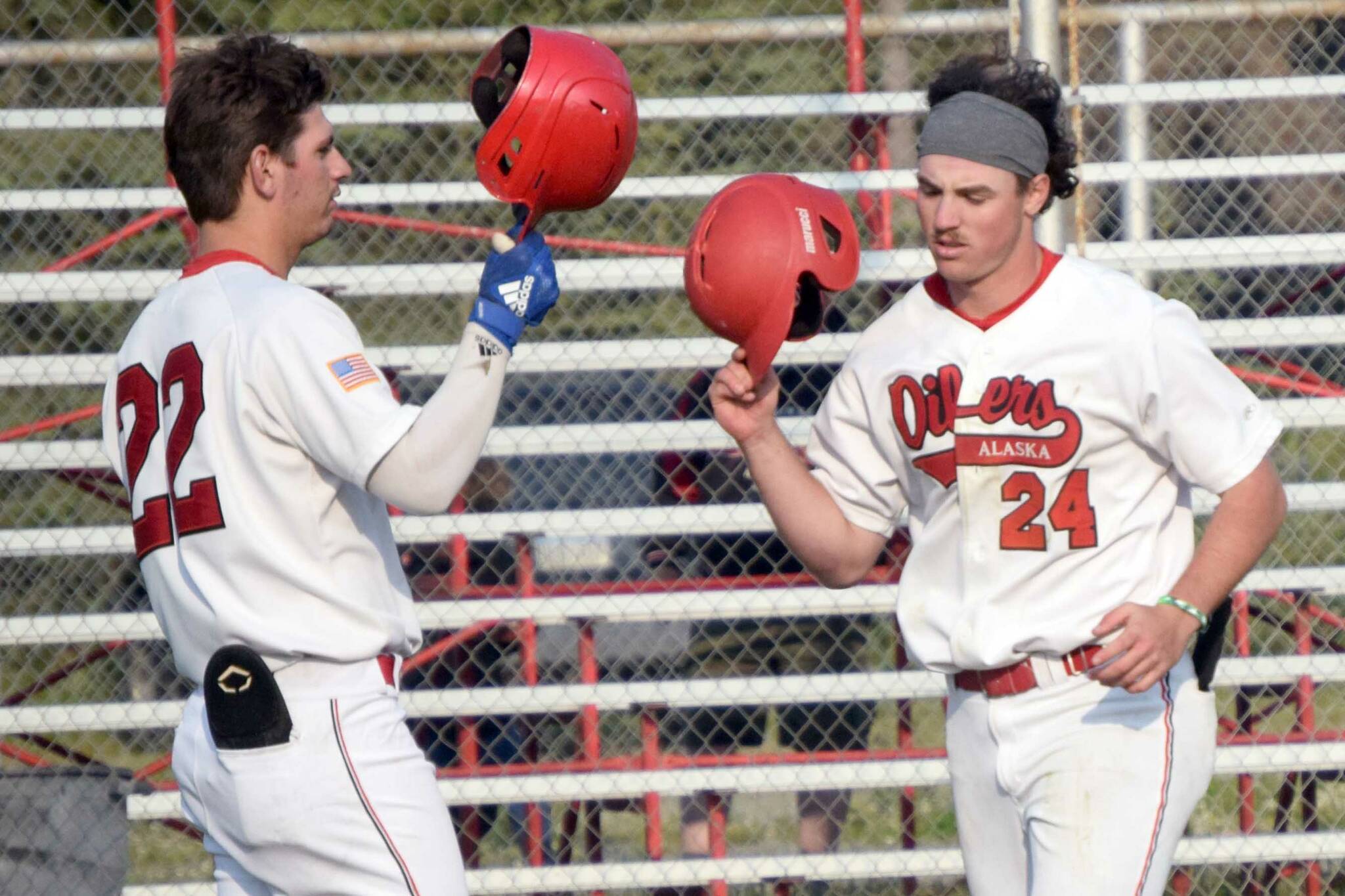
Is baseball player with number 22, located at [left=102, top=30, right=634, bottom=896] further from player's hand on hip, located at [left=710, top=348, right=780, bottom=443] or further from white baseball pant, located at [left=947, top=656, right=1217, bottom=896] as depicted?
white baseball pant, located at [left=947, top=656, right=1217, bottom=896]

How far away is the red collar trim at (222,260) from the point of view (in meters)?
2.44

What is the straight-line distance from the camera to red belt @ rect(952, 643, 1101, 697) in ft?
8.45

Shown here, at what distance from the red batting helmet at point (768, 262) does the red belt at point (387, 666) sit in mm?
754

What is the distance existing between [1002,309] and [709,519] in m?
2.26

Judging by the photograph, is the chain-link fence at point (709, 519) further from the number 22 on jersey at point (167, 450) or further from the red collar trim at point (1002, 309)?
the number 22 on jersey at point (167, 450)

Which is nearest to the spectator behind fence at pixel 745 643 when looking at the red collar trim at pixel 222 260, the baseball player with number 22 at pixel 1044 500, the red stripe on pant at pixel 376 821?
the baseball player with number 22 at pixel 1044 500

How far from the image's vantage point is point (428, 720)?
4.98 metres

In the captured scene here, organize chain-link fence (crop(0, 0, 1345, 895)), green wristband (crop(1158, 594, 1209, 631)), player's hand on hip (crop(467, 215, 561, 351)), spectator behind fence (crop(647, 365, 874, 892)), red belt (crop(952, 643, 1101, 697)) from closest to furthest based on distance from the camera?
player's hand on hip (crop(467, 215, 561, 351)), green wristband (crop(1158, 594, 1209, 631)), red belt (crop(952, 643, 1101, 697)), chain-link fence (crop(0, 0, 1345, 895)), spectator behind fence (crop(647, 365, 874, 892))

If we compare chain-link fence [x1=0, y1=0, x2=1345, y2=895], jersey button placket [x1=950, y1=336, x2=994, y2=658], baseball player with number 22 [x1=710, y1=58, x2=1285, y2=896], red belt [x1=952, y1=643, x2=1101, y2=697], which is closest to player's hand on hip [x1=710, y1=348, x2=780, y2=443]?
baseball player with number 22 [x1=710, y1=58, x2=1285, y2=896]

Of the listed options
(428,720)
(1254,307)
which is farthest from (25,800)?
(1254,307)

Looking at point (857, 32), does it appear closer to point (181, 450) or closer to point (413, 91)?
point (413, 91)

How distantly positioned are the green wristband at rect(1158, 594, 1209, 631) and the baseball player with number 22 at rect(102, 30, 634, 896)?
1.07 meters

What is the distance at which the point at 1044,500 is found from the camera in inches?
103

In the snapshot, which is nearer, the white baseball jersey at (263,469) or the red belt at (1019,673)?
the white baseball jersey at (263,469)
